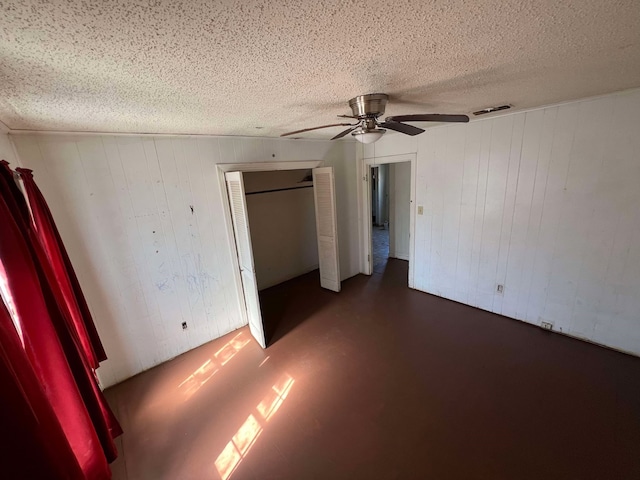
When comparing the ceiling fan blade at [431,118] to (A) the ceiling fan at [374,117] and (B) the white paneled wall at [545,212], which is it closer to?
(A) the ceiling fan at [374,117]

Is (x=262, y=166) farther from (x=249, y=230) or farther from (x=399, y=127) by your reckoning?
(x=399, y=127)

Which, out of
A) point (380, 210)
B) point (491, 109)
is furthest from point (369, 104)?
point (380, 210)

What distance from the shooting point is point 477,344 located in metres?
2.67

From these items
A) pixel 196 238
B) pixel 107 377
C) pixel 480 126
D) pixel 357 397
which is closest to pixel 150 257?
pixel 196 238

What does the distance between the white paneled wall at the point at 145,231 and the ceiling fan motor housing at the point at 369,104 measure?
1.68 metres

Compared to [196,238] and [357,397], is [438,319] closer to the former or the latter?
[357,397]

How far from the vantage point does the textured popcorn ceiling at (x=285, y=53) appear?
734 mm

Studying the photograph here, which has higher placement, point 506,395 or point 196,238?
point 196,238

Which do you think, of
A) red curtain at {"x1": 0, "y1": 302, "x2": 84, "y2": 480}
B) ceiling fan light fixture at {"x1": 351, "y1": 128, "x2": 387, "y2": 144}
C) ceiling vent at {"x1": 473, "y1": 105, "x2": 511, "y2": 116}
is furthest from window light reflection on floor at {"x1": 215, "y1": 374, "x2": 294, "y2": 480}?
ceiling vent at {"x1": 473, "y1": 105, "x2": 511, "y2": 116}

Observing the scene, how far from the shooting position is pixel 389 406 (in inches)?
80.7

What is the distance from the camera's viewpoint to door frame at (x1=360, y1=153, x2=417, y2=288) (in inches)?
141

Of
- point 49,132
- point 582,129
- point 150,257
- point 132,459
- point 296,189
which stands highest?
point 49,132

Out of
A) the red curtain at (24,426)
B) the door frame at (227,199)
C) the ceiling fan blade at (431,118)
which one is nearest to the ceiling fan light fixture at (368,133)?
the ceiling fan blade at (431,118)

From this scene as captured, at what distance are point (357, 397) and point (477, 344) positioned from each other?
1.41 m
